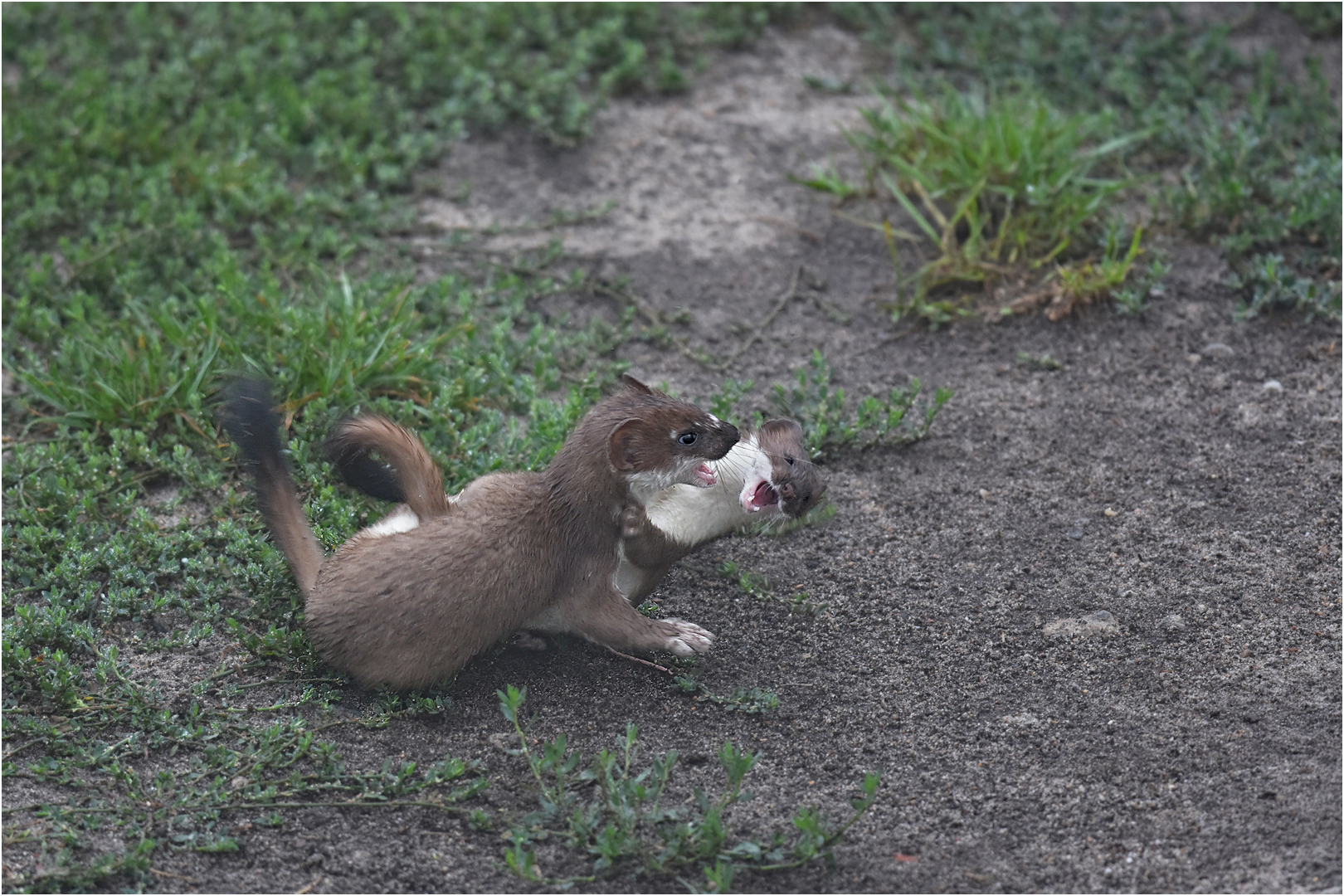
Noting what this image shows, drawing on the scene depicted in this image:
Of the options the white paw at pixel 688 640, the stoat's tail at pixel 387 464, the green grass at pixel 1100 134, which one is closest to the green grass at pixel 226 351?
the white paw at pixel 688 640

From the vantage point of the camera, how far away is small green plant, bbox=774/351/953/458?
17.4 ft

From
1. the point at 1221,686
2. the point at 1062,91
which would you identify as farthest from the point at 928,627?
the point at 1062,91

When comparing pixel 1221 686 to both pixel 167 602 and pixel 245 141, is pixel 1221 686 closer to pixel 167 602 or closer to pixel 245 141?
pixel 167 602

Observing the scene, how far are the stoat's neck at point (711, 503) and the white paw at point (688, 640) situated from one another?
274 millimetres

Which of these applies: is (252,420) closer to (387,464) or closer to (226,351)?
(387,464)

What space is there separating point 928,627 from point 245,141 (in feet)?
14.4

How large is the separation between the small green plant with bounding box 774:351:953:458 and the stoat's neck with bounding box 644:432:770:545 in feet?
2.73

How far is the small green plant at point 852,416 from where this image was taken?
5309 mm

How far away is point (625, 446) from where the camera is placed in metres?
4.10

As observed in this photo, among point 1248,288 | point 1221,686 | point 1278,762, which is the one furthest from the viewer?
point 1248,288

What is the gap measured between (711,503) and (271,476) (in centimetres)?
142

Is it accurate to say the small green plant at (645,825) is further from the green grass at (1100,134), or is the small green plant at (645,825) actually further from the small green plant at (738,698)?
the green grass at (1100,134)

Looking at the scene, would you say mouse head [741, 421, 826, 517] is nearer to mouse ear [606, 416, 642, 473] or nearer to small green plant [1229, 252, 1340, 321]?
mouse ear [606, 416, 642, 473]

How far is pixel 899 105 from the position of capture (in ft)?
23.2
